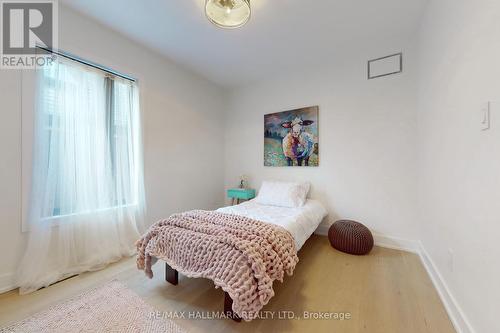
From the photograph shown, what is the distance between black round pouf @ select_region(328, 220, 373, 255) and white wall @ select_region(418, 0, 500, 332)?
55 cm

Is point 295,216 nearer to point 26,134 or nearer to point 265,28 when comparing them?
point 265,28

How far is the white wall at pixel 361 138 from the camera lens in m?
2.31

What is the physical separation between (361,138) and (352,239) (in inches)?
52.9

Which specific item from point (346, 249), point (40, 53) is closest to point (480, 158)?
point (346, 249)

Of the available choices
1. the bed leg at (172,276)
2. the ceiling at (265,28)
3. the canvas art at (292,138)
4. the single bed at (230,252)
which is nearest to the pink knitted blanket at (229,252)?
the single bed at (230,252)

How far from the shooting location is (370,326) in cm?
122

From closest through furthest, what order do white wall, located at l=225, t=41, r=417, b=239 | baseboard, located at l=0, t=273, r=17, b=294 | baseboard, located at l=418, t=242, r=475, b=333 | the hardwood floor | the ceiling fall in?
1. baseboard, located at l=418, t=242, r=475, b=333
2. the hardwood floor
3. baseboard, located at l=0, t=273, r=17, b=294
4. the ceiling
5. white wall, located at l=225, t=41, r=417, b=239

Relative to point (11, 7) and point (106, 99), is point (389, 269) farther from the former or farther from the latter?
point (11, 7)

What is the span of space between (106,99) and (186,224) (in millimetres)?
1763

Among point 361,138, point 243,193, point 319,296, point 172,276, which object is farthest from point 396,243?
point 172,276

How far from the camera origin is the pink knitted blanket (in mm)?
1159

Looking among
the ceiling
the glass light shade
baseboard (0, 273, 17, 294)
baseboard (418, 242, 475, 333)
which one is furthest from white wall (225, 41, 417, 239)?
baseboard (0, 273, 17, 294)

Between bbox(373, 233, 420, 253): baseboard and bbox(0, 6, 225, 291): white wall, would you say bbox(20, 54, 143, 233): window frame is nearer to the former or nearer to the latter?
bbox(0, 6, 225, 291): white wall

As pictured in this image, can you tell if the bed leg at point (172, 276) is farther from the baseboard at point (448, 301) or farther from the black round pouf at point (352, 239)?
the baseboard at point (448, 301)
